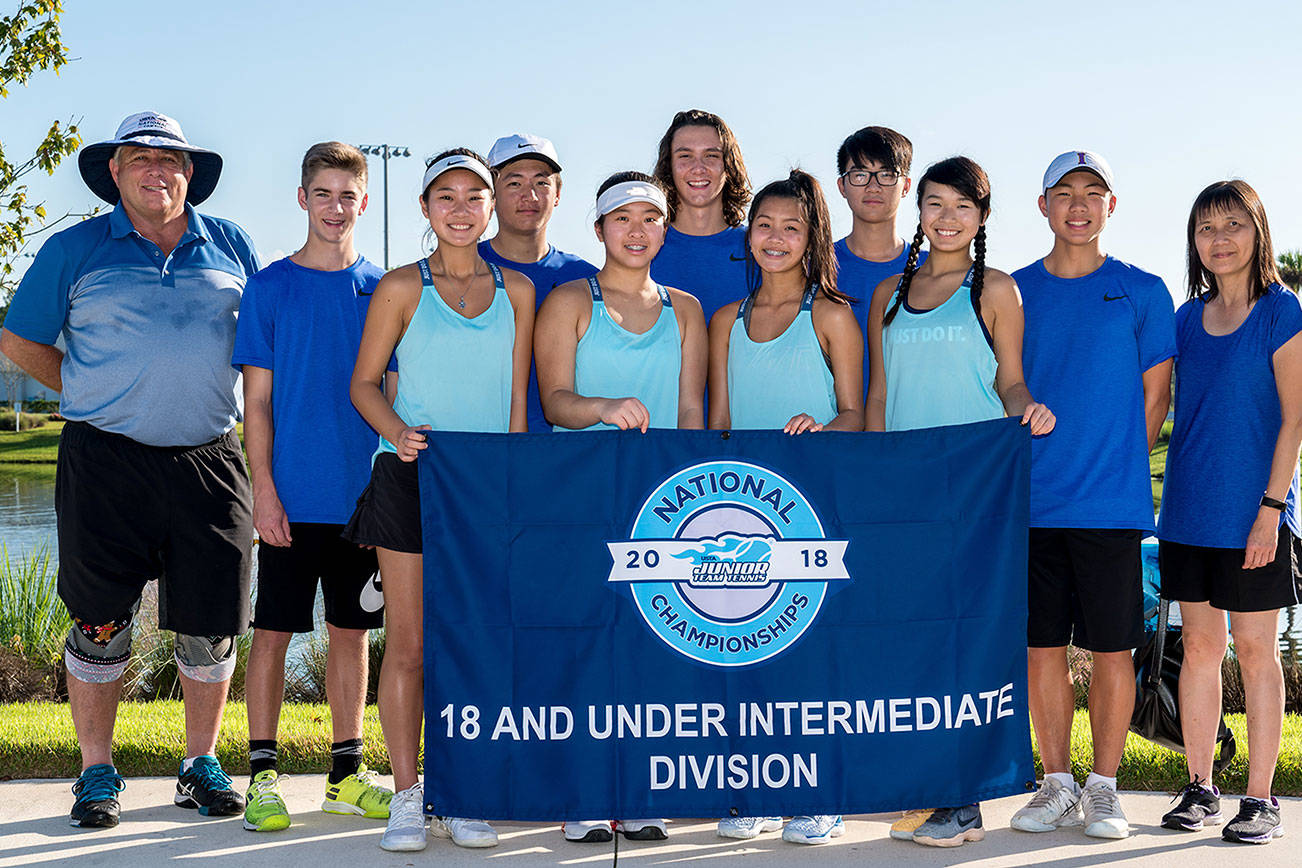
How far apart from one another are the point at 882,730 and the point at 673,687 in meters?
0.71

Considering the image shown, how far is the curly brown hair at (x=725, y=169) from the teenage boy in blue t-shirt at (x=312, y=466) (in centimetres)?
129

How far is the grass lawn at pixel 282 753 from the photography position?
4949 millimetres

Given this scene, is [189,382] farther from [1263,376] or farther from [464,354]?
[1263,376]

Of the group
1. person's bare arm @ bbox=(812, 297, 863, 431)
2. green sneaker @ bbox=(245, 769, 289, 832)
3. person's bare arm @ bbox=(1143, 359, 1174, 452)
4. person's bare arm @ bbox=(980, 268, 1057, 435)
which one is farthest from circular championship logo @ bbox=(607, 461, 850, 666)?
green sneaker @ bbox=(245, 769, 289, 832)

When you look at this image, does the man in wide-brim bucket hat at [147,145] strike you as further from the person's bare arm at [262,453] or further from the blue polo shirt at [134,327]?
the person's bare arm at [262,453]

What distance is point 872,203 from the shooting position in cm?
484

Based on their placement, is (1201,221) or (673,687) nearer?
(673,687)

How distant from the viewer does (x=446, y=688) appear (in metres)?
3.97

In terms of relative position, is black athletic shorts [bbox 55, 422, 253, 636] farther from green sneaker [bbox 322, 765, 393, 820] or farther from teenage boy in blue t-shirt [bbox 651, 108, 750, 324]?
teenage boy in blue t-shirt [bbox 651, 108, 750, 324]

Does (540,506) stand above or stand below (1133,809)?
above

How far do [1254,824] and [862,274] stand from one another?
7.99 ft

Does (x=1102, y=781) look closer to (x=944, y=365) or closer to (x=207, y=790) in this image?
(x=944, y=365)

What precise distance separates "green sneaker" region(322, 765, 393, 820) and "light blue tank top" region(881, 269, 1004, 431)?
7.73ft

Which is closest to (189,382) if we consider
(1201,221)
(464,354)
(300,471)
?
(300,471)
